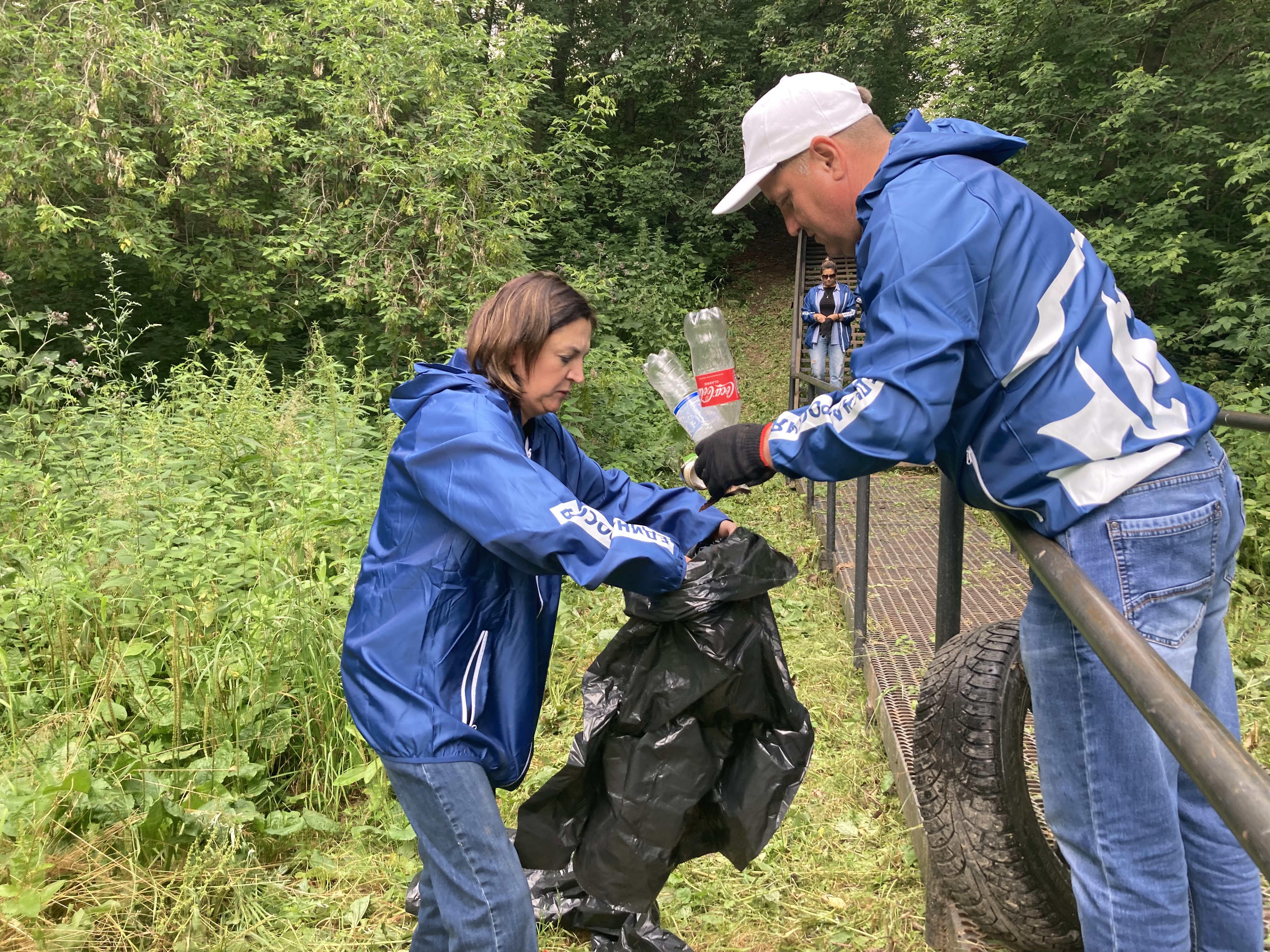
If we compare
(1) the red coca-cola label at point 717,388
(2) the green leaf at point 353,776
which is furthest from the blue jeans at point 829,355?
(2) the green leaf at point 353,776

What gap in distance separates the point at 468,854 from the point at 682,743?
1.68ft

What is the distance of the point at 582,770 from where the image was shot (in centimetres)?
191

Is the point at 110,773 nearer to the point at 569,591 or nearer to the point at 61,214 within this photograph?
the point at 569,591

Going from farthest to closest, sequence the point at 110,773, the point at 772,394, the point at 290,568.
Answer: the point at 772,394 < the point at 290,568 < the point at 110,773

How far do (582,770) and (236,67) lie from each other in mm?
11397

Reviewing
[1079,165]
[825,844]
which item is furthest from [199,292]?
[1079,165]

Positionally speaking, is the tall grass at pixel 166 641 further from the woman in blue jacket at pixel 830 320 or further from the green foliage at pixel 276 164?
the woman in blue jacket at pixel 830 320

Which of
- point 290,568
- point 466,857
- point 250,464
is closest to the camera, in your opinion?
point 466,857

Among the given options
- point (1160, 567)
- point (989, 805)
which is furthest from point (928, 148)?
point (989, 805)

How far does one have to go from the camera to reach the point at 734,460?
1.75m

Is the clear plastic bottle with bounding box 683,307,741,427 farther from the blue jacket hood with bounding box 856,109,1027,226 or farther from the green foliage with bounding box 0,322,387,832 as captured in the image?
the green foliage with bounding box 0,322,387,832

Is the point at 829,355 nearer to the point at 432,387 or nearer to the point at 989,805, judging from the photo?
the point at 989,805

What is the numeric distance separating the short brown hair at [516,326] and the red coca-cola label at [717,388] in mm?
615

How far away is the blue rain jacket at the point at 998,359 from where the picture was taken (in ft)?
4.43
